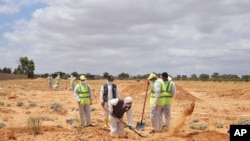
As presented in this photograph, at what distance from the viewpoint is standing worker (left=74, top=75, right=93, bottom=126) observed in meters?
16.1

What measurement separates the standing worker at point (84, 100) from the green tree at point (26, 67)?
91146mm

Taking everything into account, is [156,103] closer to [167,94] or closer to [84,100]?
[167,94]

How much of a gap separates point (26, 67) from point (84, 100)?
9552 cm

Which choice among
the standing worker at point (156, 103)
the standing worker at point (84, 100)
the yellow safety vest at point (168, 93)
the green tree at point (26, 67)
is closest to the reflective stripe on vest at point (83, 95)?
the standing worker at point (84, 100)

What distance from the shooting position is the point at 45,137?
13.4m

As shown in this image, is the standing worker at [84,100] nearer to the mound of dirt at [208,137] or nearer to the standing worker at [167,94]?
the standing worker at [167,94]

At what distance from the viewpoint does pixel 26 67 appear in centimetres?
10875

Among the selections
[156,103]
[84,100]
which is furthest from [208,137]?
[84,100]

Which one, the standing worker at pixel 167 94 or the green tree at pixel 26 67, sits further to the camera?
the green tree at pixel 26 67

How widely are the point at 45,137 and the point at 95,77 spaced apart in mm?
99113

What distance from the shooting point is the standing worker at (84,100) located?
52.9ft

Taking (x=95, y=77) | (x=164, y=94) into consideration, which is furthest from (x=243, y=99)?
(x=95, y=77)

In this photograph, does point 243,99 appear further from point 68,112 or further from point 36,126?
point 36,126

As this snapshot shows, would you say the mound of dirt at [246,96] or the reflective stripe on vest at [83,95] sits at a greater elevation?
the reflective stripe on vest at [83,95]
